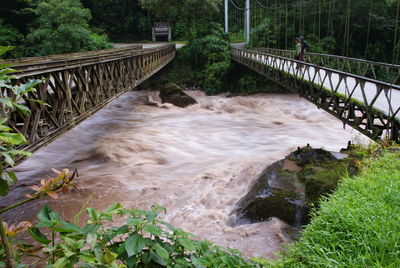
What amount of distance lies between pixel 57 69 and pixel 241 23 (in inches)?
1706

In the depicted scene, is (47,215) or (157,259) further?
(157,259)

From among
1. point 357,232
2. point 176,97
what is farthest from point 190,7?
point 357,232

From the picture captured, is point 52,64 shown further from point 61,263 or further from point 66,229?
point 61,263

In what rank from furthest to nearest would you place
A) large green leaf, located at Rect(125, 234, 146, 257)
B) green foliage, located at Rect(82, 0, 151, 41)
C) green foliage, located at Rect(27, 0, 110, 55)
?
green foliage, located at Rect(82, 0, 151, 41), green foliage, located at Rect(27, 0, 110, 55), large green leaf, located at Rect(125, 234, 146, 257)

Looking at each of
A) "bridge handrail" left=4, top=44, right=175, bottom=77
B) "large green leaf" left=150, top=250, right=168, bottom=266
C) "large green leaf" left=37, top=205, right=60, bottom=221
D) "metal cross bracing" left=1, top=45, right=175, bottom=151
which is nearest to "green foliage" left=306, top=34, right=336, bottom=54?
"metal cross bracing" left=1, top=45, right=175, bottom=151

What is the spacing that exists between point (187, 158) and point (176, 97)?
359 inches

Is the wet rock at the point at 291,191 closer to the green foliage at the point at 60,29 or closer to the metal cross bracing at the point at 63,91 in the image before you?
the metal cross bracing at the point at 63,91

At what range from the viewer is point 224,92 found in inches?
883

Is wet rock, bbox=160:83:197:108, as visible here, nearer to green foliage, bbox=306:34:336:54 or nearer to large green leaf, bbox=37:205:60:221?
green foliage, bbox=306:34:336:54

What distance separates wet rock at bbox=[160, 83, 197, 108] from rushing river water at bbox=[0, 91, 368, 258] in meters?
0.51

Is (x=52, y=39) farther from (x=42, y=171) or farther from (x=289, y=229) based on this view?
(x=289, y=229)

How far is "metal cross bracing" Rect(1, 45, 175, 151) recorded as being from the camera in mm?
5379

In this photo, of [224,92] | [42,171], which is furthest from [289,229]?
[224,92]

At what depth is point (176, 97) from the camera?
60.7 ft
